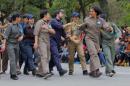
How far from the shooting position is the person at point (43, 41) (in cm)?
1403

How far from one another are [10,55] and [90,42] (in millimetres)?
2243

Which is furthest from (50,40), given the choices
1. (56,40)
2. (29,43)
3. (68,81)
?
(68,81)

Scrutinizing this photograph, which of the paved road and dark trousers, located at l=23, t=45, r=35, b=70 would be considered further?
dark trousers, located at l=23, t=45, r=35, b=70

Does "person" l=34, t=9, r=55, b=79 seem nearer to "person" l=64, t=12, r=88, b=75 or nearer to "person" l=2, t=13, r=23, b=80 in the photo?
"person" l=2, t=13, r=23, b=80

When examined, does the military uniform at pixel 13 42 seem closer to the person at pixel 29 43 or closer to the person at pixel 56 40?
the person at pixel 29 43

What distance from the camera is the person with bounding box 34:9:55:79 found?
1403cm

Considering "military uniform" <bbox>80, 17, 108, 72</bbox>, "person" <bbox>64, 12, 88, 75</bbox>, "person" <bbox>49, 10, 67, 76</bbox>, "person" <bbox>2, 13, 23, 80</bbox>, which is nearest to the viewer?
"person" <bbox>2, 13, 23, 80</bbox>

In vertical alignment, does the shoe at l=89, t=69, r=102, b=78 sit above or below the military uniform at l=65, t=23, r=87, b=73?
below

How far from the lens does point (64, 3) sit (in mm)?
35219

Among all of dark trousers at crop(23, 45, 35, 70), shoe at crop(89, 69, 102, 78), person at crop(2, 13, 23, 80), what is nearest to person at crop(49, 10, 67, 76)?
dark trousers at crop(23, 45, 35, 70)

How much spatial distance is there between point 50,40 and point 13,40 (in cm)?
116

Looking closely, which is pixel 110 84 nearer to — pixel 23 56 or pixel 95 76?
pixel 95 76

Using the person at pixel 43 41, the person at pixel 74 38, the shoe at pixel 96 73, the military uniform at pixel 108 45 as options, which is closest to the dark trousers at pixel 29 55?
the person at pixel 43 41

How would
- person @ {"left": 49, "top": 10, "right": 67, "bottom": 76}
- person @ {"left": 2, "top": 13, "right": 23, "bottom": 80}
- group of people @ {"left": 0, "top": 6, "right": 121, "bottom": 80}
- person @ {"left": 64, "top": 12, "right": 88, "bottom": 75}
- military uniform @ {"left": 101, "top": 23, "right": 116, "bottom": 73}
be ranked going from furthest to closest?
person @ {"left": 64, "top": 12, "right": 88, "bottom": 75}, military uniform @ {"left": 101, "top": 23, "right": 116, "bottom": 73}, person @ {"left": 49, "top": 10, "right": 67, "bottom": 76}, group of people @ {"left": 0, "top": 6, "right": 121, "bottom": 80}, person @ {"left": 2, "top": 13, "right": 23, "bottom": 80}
